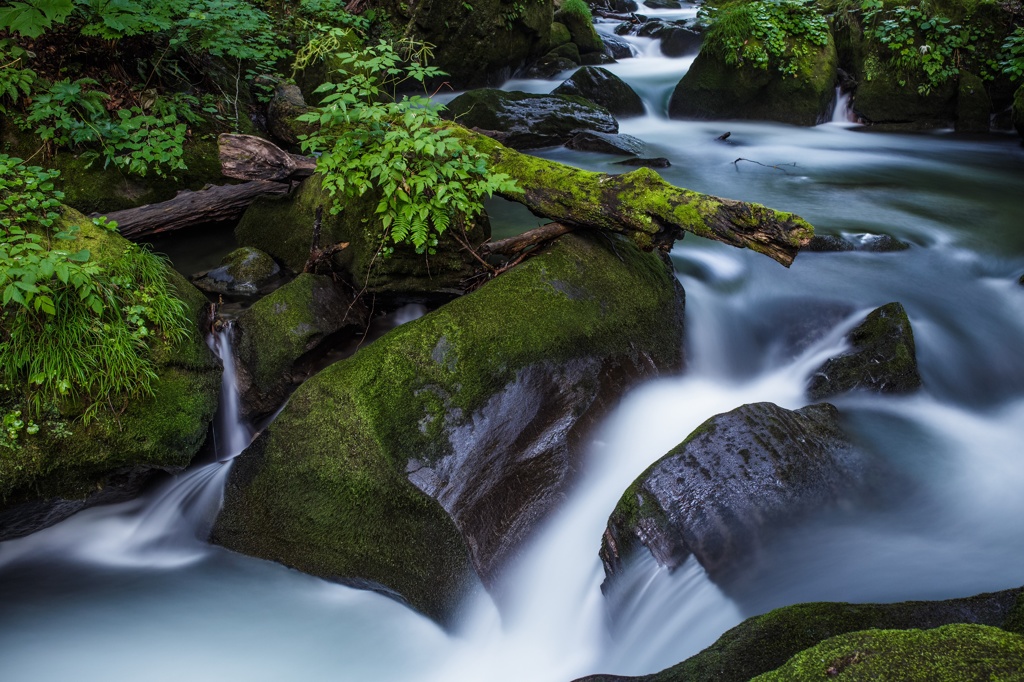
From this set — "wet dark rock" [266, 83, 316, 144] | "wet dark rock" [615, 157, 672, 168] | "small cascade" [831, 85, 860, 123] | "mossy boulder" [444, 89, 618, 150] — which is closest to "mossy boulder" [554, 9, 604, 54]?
"mossy boulder" [444, 89, 618, 150]

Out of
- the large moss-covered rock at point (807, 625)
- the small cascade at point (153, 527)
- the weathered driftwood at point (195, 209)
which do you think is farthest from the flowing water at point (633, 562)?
the weathered driftwood at point (195, 209)

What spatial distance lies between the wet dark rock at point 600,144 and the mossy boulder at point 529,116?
233mm

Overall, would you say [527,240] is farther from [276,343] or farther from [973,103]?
[973,103]

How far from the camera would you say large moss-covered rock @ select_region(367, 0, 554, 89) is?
10.0m

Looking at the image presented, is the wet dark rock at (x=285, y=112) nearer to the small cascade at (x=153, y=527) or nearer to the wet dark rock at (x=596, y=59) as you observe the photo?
the small cascade at (x=153, y=527)

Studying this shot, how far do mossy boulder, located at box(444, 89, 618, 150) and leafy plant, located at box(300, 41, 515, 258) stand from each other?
403 centimetres

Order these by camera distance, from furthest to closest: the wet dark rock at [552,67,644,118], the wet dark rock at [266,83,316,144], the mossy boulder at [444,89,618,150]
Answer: the wet dark rock at [552,67,644,118] < the mossy boulder at [444,89,618,150] < the wet dark rock at [266,83,316,144]

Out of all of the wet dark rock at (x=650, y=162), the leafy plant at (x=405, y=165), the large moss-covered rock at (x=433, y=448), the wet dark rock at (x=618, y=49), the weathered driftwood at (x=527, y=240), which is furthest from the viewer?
the wet dark rock at (x=618, y=49)

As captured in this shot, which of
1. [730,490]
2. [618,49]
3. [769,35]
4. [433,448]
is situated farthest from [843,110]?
[433,448]

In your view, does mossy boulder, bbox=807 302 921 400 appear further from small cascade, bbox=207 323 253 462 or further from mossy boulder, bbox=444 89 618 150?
mossy boulder, bbox=444 89 618 150

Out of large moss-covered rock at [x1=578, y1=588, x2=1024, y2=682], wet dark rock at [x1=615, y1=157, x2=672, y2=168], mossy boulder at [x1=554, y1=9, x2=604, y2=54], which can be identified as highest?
mossy boulder at [x1=554, y1=9, x2=604, y2=54]

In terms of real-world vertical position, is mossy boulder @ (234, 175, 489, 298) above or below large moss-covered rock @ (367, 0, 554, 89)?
below

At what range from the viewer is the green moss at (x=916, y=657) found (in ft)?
4.91

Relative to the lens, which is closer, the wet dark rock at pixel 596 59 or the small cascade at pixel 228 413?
the small cascade at pixel 228 413
